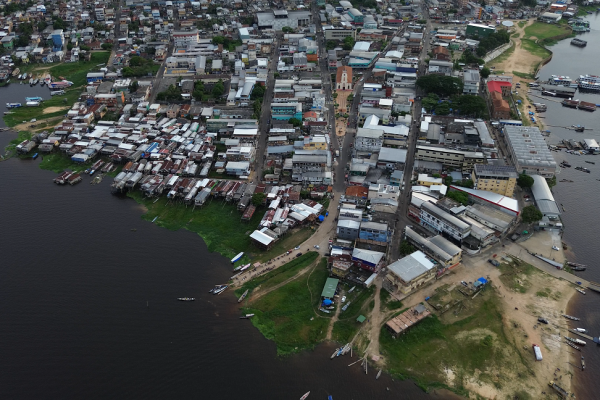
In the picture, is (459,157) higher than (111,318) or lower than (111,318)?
higher

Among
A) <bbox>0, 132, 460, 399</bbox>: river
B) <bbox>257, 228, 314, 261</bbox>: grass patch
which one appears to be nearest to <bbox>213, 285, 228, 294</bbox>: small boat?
<bbox>0, 132, 460, 399</bbox>: river

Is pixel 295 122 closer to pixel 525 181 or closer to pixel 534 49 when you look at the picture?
pixel 525 181

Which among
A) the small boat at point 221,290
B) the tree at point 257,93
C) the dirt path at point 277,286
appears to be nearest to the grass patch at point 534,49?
the tree at point 257,93

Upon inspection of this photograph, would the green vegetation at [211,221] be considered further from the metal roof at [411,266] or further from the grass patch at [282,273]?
the metal roof at [411,266]

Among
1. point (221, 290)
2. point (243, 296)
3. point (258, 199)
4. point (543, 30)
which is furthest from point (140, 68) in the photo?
point (543, 30)

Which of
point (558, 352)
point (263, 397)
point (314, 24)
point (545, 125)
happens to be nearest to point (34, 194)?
point (263, 397)

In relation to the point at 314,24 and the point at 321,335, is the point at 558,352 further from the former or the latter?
the point at 314,24

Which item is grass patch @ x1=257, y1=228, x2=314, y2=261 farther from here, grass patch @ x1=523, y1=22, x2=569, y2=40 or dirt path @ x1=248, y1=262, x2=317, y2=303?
grass patch @ x1=523, y1=22, x2=569, y2=40

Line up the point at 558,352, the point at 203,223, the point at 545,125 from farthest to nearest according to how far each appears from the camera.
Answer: the point at 545,125 < the point at 203,223 < the point at 558,352
